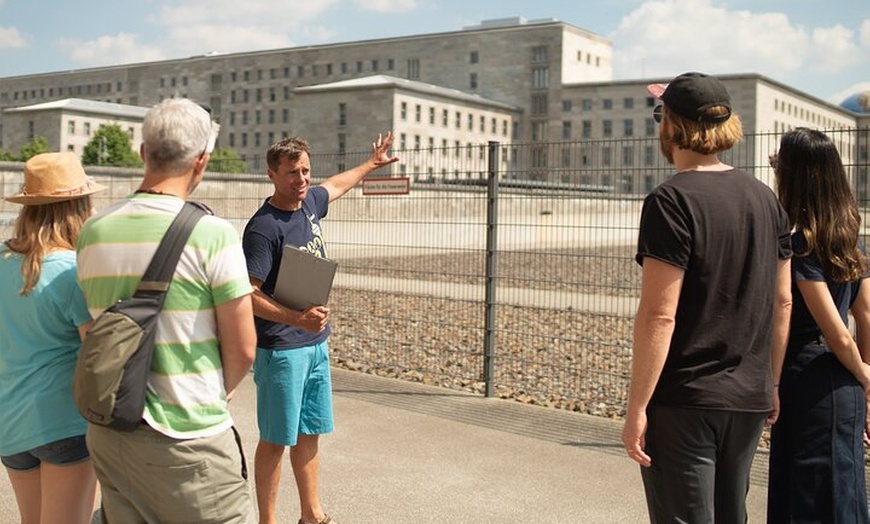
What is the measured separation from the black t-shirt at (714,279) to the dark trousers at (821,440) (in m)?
0.57

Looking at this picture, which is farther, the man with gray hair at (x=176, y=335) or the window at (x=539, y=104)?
the window at (x=539, y=104)

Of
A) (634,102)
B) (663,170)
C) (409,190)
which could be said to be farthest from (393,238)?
(634,102)

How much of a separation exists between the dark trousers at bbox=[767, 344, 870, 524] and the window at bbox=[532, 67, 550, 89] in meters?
111

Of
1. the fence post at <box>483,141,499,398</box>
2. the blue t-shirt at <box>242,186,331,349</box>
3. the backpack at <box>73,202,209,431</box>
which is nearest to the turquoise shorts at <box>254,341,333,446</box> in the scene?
the blue t-shirt at <box>242,186,331,349</box>

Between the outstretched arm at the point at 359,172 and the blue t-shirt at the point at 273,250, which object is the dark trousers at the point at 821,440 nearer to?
the blue t-shirt at the point at 273,250

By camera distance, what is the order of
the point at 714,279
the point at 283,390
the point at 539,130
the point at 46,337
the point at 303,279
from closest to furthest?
the point at 714,279
the point at 46,337
the point at 303,279
the point at 283,390
the point at 539,130

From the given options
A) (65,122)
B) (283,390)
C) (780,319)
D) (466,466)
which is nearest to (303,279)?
(283,390)

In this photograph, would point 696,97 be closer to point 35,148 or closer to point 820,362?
point 820,362

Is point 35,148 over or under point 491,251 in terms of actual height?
over

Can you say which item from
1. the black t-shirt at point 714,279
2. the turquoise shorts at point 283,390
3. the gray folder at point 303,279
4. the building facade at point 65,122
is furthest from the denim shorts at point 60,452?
the building facade at point 65,122

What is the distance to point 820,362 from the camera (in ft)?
12.1

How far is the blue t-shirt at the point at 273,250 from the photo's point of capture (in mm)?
4715

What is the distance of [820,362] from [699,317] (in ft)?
2.86

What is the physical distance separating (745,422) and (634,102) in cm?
10538
